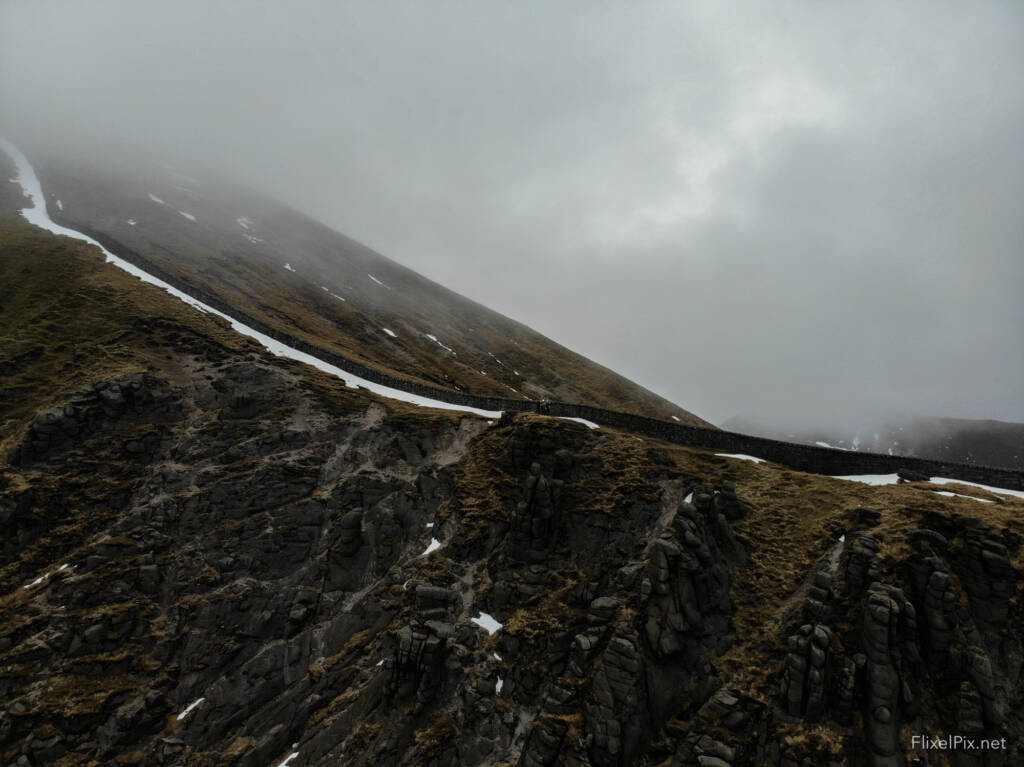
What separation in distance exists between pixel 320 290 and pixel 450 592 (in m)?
85.3

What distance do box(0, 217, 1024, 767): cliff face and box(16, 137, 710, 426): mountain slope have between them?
24656mm

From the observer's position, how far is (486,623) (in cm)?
2683

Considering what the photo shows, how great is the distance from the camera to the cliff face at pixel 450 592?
Result: 63.7ft

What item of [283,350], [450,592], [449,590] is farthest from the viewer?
[283,350]

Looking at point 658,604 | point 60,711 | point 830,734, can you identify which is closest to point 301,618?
point 60,711

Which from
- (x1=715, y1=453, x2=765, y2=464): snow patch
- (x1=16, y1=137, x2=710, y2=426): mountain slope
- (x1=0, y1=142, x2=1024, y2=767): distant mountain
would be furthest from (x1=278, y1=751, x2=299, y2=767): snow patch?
(x1=16, y1=137, x2=710, y2=426): mountain slope

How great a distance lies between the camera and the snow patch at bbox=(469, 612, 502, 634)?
2645 cm

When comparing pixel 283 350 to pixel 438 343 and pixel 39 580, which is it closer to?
pixel 39 580

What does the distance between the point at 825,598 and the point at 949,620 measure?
429 cm

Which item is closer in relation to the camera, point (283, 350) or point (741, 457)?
point (741, 457)

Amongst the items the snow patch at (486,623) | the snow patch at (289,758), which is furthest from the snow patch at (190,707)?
the snow patch at (486,623)

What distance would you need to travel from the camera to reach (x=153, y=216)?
100 metres

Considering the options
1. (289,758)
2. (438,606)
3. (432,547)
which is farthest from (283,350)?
(289,758)

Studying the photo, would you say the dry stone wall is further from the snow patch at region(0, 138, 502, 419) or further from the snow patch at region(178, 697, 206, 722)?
the snow patch at region(178, 697, 206, 722)
